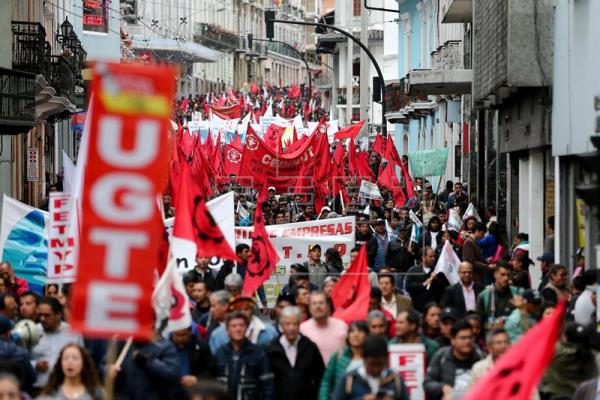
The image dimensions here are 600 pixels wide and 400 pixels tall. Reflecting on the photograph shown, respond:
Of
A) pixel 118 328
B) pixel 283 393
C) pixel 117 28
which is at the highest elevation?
pixel 117 28

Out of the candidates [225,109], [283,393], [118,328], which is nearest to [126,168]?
[118,328]

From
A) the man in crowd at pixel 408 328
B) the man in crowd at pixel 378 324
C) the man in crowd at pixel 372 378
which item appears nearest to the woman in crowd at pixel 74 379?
the man in crowd at pixel 372 378

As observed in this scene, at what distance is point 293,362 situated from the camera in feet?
40.7

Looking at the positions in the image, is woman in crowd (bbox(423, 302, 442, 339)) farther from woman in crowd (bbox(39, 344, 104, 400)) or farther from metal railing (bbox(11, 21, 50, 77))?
metal railing (bbox(11, 21, 50, 77))

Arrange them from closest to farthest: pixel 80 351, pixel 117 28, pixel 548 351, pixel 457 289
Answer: pixel 548 351 < pixel 80 351 < pixel 457 289 < pixel 117 28

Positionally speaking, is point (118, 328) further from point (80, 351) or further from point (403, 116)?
point (403, 116)

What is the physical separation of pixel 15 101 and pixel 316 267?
9.55m

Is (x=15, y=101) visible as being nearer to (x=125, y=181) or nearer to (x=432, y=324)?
(x=432, y=324)

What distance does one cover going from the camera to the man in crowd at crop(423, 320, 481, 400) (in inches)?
460

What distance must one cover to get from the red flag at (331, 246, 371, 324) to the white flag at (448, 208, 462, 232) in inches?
389

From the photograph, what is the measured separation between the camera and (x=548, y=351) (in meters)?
9.59

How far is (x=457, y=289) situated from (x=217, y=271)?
3.37m

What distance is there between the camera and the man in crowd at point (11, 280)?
15.4 m

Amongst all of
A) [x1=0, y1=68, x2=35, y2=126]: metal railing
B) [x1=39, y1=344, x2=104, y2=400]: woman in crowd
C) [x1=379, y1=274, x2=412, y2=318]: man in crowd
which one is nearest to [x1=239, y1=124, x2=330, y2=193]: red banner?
[x1=0, y1=68, x2=35, y2=126]: metal railing
